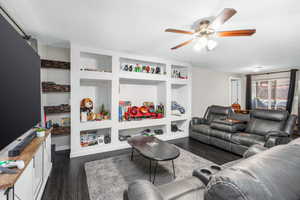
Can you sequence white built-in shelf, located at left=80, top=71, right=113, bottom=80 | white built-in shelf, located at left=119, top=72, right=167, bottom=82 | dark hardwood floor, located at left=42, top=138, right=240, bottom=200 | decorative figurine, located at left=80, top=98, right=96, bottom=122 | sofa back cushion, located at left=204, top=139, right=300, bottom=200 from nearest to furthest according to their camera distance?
sofa back cushion, located at left=204, top=139, right=300, bottom=200 < dark hardwood floor, located at left=42, top=138, right=240, bottom=200 < white built-in shelf, located at left=80, top=71, right=113, bottom=80 < decorative figurine, located at left=80, top=98, right=96, bottom=122 < white built-in shelf, located at left=119, top=72, right=167, bottom=82

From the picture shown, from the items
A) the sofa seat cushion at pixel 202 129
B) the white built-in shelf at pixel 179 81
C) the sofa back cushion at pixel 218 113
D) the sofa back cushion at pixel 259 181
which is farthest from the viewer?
the white built-in shelf at pixel 179 81

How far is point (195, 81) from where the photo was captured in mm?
5098

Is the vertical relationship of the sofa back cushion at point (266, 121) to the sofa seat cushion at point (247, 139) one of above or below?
above

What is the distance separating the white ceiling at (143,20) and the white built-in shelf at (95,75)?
0.59m

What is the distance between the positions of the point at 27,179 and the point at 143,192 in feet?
3.80

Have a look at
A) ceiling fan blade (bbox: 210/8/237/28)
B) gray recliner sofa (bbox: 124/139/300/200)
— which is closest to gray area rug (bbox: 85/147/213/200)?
gray recliner sofa (bbox: 124/139/300/200)

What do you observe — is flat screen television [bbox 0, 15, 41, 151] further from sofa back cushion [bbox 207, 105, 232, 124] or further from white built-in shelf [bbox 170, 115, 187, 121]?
sofa back cushion [bbox 207, 105, 232, 124]

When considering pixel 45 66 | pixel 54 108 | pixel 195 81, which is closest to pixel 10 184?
pixel 54 108

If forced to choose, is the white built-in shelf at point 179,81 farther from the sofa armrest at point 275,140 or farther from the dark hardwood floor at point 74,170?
the sofa armrest at point 275,140

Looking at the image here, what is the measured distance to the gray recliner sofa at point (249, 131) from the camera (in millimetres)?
2609

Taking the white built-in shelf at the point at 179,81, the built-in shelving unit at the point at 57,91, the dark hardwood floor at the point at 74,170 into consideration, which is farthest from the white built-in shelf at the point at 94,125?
the white built-in shelf at the point at 179,81

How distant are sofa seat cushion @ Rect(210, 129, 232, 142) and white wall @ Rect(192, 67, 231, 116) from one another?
1680 millimetres

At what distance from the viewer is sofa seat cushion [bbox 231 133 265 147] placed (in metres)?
2.68

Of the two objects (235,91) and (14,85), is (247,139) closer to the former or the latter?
(14,85)
